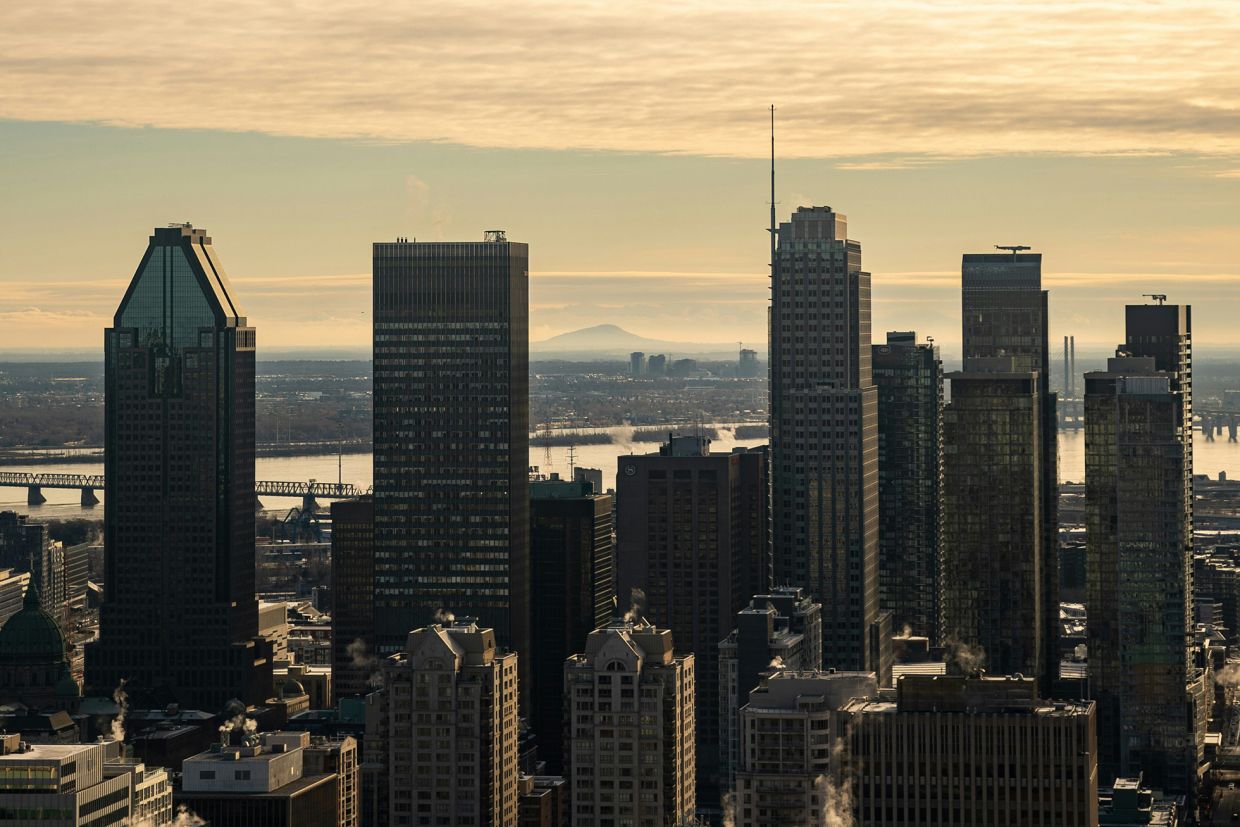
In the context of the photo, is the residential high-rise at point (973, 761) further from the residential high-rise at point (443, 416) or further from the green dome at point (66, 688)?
the green dome at point (66, 688)

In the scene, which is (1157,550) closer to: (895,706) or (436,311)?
(436,311)

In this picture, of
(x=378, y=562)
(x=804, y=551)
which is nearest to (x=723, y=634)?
(x=804, y=551)

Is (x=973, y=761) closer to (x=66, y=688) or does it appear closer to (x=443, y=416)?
(x=443, y=416)

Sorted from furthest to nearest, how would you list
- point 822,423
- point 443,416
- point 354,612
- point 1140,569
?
point 354,612 → point 822,423 → point 1140,569 → point 443,416

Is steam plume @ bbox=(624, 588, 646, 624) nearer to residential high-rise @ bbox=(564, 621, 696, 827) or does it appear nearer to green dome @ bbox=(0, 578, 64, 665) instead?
green dome @ bbox=(0, 578, 64, 665)

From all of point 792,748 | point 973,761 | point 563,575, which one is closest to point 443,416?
point 563,575

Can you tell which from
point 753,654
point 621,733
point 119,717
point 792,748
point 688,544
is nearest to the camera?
point 792,748

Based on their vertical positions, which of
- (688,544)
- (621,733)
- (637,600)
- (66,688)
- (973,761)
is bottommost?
(66,688)

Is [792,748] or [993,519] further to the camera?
[993,519]
